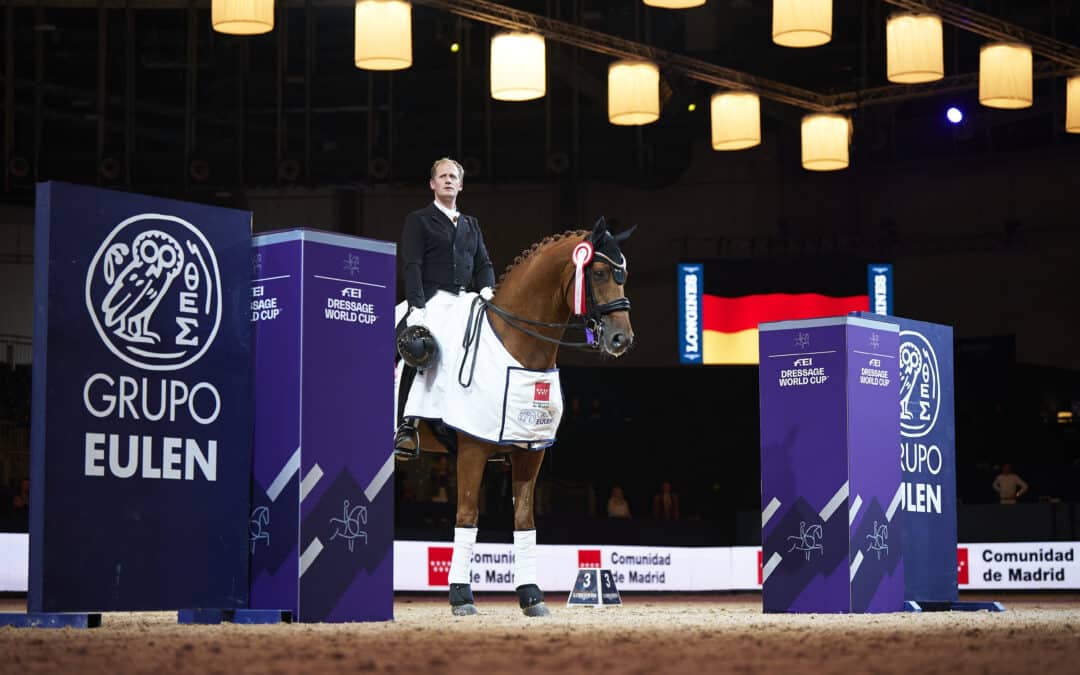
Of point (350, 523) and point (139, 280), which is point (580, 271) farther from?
point (139, 280)

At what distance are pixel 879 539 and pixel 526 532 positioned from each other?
2.59m

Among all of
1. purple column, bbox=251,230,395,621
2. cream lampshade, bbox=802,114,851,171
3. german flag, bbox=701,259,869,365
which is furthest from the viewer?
german flag, bbox=701,259,869,365

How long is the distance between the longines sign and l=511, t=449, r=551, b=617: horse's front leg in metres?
2.10

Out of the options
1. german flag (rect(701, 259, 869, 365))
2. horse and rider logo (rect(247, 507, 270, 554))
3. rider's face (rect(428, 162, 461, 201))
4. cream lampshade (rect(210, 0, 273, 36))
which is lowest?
horse and rider logo (rect(247, 507, 270, 554))

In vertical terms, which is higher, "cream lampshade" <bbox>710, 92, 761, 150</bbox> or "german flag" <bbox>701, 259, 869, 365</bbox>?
"cream lampshade" <bbox>710, 92, 761, 150</bbox>

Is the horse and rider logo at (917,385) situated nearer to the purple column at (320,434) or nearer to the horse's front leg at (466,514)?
the horse's front leg at (466,514)

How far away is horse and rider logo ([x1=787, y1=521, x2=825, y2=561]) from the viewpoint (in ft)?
34.7

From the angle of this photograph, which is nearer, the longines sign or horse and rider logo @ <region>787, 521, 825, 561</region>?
the longines sign

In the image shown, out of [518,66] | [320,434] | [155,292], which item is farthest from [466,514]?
[518,66]

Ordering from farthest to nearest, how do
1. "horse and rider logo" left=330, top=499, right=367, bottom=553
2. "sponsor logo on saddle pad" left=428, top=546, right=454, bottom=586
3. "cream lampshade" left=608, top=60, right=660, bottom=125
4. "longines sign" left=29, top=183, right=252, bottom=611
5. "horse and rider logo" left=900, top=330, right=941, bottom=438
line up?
1. "cream lampshade" left=608, top=60, right=660, bottom=125
2. "sponsor logo on saddle pad" left=428, top=546, right=454, bottom=586
3. "horse and rider logo" left=900, top=330, right=941, bottom=438
4. "horse and rider logo" left=330, top=499, right=367, bottom=553
5. "longines sign" left=29, top=183, right=252, bottom=611

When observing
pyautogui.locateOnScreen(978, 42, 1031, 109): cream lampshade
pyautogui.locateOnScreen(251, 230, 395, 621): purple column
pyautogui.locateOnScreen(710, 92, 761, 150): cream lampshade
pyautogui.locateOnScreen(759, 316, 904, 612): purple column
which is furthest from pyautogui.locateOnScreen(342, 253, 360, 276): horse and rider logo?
pyautogui.locateOnScreen(710, 92, 761, 150): cream lampshade

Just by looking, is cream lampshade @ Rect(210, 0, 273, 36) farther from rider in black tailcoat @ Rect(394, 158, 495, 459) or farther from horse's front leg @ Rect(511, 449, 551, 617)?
horse's front leg @ Rect(511, 449, 551, 617)

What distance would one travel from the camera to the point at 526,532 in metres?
9.72

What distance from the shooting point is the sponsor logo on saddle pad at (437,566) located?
55.9 ft
